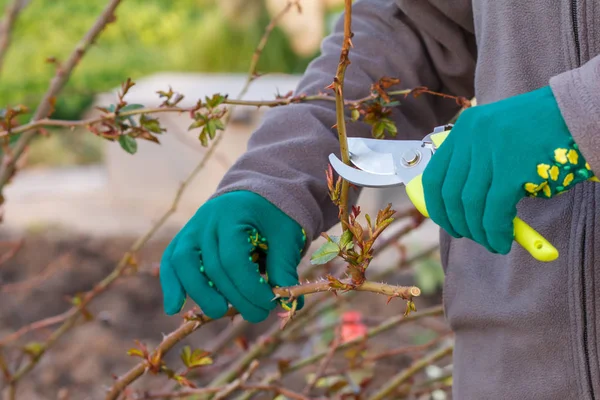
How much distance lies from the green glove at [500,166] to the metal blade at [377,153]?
0.42ft

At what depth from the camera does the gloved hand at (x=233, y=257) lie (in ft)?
3.20

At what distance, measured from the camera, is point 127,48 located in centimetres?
911

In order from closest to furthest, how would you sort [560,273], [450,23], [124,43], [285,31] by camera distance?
[560,273]
[450,23]
[285,31]
[124,43]

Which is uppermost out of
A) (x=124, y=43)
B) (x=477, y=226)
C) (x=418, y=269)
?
(x=477, y=226)

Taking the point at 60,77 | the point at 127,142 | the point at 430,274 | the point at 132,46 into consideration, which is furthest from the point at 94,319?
the point at 132,46

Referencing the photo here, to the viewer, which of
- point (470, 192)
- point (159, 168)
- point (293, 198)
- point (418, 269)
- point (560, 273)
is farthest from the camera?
point (159, 168)

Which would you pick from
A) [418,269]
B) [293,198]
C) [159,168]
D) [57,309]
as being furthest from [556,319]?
[159,168]

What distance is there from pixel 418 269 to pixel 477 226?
2161 millimetres

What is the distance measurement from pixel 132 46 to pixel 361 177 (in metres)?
8.97

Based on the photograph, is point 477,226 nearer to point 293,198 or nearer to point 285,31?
point 293,198

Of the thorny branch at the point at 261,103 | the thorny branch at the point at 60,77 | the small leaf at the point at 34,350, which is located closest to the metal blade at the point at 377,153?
the thorny branch at the point at 261,103

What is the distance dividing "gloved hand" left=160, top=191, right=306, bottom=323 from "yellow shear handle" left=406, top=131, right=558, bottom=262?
0.22 meters

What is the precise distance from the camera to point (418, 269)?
9.56 feet

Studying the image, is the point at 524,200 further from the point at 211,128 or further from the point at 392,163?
the point at 211,128
